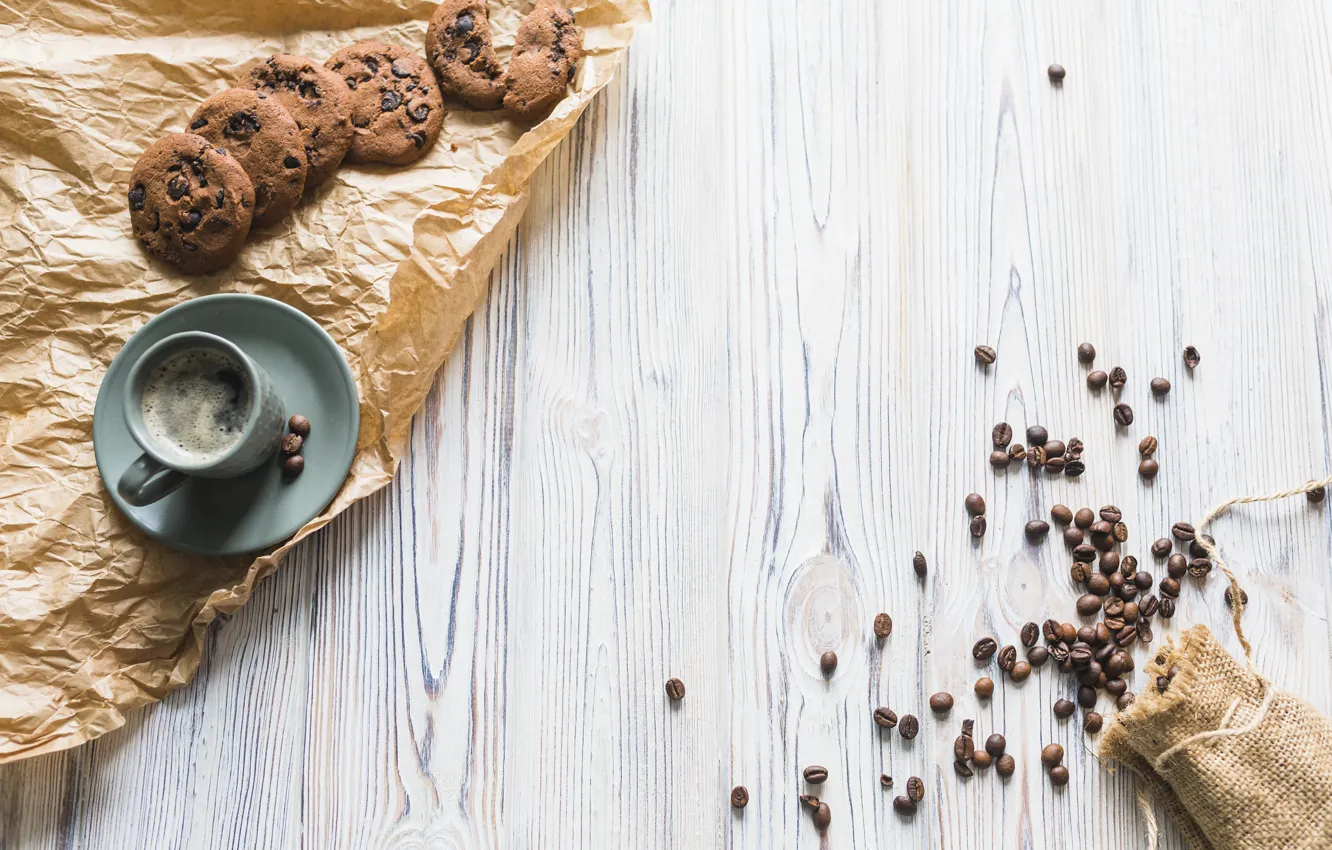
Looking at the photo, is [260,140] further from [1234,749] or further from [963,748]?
[1234,749]

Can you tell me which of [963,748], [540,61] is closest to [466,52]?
[540,61]

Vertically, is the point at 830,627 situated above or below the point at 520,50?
below

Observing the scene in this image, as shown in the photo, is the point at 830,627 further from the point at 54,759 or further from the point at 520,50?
the point at 54,759

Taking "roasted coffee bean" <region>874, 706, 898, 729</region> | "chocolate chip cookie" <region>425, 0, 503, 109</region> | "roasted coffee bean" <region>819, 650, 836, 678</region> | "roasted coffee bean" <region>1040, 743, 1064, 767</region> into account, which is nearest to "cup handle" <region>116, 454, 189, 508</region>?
"chocolate chip cookie" <region>425, 0, 503, 109</region>

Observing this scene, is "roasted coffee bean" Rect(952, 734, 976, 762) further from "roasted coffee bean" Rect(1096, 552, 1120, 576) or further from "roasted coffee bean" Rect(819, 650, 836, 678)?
"roasted coffee bean" Rect(1096, 552, 1120, 576)

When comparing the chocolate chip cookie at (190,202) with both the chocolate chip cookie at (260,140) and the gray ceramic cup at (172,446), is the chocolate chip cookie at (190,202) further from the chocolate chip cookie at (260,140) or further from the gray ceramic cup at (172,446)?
the gray ceramic cup at (172,446)

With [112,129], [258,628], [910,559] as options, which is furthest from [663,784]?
[112,129]

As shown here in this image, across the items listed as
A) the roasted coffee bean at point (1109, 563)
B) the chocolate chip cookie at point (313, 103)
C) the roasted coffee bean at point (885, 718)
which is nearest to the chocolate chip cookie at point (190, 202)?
the chocolate chip cookie at point (313, 103)

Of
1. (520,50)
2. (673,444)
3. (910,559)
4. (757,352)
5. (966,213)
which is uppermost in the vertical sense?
(520,50)
